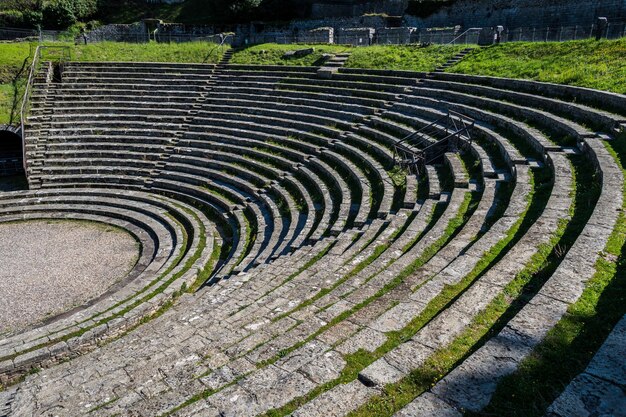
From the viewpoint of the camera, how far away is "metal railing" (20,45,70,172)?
20547mm

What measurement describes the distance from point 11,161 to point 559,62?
22807 millimetres

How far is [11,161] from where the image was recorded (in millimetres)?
20969

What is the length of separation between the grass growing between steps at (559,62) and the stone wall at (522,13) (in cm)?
624

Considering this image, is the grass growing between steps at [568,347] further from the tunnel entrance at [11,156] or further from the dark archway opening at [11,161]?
the tunnel entrance at [11,156]

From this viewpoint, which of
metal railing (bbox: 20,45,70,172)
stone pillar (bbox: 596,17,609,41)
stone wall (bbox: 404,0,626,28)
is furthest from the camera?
stone wall (bbox: 404,0,626,28)

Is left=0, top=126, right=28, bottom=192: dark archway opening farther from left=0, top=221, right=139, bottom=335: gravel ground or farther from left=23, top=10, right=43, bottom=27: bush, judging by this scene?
left=23, top=10, right=43, bottom=27: bush

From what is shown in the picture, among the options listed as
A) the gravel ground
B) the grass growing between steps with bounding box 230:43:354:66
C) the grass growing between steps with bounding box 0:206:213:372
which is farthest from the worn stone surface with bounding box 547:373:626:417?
the grass growing between steps with bounding box 230:43:354:66

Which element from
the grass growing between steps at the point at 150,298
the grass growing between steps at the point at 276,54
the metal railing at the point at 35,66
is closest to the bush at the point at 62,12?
the metal railing at the point at 35,66

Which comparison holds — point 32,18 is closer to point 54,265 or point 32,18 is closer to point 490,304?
point 54,265

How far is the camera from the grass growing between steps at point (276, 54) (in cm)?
2412

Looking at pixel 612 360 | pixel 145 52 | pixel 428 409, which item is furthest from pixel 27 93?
pixel 612 360

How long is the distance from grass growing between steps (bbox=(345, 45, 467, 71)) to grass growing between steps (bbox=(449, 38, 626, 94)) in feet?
4.12

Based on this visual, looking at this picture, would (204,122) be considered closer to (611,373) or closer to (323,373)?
(323,373)

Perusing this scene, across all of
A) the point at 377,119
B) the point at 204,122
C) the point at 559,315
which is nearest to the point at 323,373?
the point at 559,315
